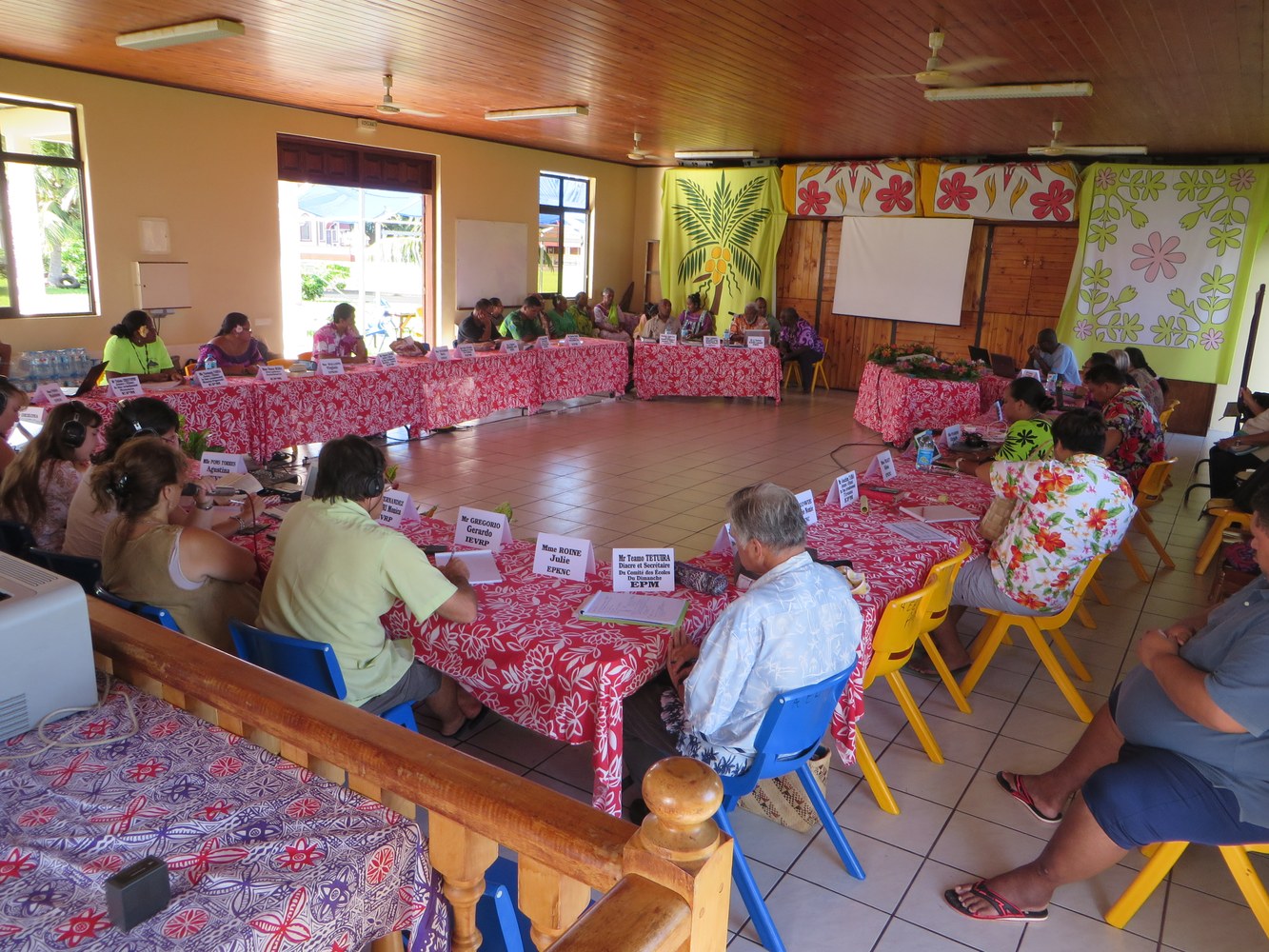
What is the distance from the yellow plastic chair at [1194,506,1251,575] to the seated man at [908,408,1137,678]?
189cm

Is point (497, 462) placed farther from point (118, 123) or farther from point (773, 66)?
point (118, 123)

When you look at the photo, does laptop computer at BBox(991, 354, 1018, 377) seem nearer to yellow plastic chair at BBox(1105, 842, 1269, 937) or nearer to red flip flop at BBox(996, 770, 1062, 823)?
red flip flop at BBox(996, 770, 1062, 823)

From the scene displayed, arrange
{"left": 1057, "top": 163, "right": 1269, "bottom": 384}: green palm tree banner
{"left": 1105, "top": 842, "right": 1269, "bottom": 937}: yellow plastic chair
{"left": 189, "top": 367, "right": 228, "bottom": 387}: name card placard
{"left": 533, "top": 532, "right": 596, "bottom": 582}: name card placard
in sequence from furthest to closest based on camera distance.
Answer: {"left": 1057, "top": 163, "right": 1269, "bottom": 384}: green palm tree banner
{"left": 189, "top": 367, "right": 228, "bottom": 387}: name card placard
{"left": 533, "top": 532, "right": 596, "bottom": 582}: name card placard
{"left": 1105, "top": 842, "right": 1269, "bottom": 937}: yellow plastic chair

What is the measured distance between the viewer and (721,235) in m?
11.8

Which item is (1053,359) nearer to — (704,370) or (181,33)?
(704,370)

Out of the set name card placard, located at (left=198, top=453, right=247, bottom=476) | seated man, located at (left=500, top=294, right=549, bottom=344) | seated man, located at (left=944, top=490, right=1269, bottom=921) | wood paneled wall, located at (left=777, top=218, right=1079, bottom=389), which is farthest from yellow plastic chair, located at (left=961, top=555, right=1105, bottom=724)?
wood paneled wall, located at (left=777, top=218, right=1079, bottom=389)

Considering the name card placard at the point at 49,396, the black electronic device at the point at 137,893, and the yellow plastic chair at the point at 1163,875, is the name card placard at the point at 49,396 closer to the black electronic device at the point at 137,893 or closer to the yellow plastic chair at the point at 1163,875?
the black electronic device at the point at 137,893

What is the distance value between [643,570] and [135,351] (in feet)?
15.5

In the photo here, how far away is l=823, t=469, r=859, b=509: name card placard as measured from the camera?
356 centimetres

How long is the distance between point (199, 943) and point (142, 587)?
1.66 meters

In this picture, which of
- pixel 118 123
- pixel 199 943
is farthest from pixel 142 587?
pixel 118 123

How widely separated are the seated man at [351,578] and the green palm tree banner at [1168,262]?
912 centimetres

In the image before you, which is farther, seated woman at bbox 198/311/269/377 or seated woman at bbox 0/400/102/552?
seated woman at bbox 198/311/269/377

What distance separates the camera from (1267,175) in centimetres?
845
